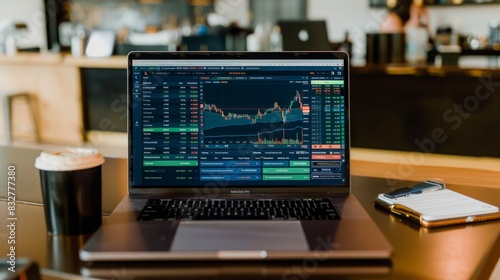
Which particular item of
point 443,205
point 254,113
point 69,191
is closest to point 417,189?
point 443,205

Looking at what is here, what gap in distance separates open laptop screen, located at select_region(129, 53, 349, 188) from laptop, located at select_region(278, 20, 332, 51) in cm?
249

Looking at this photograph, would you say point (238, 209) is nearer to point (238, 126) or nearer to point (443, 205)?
point (238, 126)

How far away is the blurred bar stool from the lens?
477cm

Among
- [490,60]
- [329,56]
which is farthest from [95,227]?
[490,60]

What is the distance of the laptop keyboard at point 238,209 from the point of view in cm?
105

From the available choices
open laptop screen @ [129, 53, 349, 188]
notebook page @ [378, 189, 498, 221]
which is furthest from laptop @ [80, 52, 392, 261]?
notebook page @ [378, 189, 498, 221]

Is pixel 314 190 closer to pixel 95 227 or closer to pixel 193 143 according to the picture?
pixel 193 143

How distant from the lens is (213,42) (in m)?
4.68

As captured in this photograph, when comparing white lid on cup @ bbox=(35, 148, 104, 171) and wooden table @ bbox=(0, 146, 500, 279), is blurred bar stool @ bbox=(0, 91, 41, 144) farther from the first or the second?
white lid on cup @ bbox=(35, 148, 104, 171)

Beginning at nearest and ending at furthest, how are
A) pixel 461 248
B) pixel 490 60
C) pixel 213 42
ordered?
pixel 461 248
pixel 213 42
pixel 490 60

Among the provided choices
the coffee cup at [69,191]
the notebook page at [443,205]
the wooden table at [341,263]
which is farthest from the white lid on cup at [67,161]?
the notebook page at [443,205]

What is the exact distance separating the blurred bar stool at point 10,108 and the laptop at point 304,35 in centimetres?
249

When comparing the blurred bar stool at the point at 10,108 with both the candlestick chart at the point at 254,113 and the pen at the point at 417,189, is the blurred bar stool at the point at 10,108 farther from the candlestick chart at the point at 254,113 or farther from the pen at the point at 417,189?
the pen at the point at 417,189

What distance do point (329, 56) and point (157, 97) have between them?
1.28 feet
